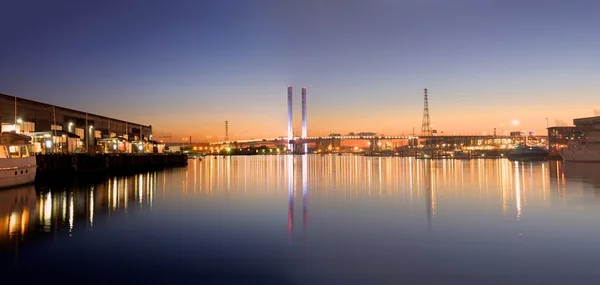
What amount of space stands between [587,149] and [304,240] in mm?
59099

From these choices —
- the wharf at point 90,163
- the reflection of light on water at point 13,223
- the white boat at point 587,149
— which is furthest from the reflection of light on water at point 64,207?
the white boat at point 587,149

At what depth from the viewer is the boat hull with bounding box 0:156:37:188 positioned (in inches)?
922

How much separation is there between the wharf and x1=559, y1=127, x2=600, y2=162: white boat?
53.7m

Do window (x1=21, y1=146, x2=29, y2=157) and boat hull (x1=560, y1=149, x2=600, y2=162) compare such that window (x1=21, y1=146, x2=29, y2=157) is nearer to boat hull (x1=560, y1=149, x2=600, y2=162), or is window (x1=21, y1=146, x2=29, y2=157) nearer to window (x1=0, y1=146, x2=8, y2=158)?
window (x1=0, y1=146, x2=8, y2=158)

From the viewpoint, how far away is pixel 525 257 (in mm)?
9445

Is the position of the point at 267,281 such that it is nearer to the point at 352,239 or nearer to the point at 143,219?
the point at 352,239

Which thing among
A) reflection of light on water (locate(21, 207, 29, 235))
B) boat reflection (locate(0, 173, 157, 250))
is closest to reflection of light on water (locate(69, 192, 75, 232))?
boat reflection (locate(0, 173, 157, 250))

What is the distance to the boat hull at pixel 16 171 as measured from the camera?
922 inches

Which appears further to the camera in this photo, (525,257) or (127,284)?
(525,257)

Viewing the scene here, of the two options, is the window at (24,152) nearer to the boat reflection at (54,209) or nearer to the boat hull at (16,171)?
the boat hull at (16,171)

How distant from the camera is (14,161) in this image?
2428 centimetres

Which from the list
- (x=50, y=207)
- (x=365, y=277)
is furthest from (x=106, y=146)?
(x=365, y=277)

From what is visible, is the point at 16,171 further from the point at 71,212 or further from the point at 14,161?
the point at 71,212

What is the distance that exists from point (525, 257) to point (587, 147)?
191 feet
